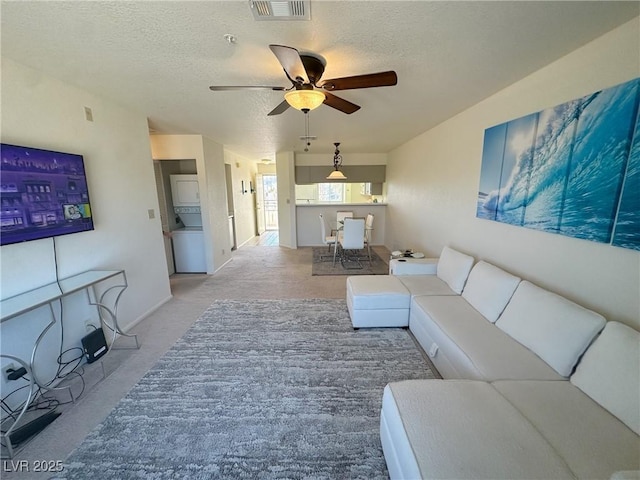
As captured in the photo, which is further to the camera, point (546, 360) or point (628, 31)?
point (546, 360)

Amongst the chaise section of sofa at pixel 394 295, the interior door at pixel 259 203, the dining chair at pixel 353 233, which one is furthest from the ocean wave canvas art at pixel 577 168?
the interior door at pixel 259 203

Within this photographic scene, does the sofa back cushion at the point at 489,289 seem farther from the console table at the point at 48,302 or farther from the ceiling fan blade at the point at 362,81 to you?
the console table at the point at 48,302

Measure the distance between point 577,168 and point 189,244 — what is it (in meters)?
5.13

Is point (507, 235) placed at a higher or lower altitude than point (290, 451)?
higher

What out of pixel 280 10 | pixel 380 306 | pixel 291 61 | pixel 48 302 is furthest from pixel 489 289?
pixel 48 302

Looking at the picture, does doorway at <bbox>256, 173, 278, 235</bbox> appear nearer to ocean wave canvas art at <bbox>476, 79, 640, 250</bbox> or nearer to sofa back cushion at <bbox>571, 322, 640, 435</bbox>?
ocean wave canvas art at <bbox>476, 79, 640, 250</bbox>

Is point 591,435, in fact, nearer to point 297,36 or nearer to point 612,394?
point 612,394

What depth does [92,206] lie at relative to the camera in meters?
2.34

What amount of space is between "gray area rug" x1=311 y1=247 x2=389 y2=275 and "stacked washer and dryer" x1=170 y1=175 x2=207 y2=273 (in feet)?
7.19

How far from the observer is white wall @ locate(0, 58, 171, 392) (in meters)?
1.75

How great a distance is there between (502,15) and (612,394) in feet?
6.56

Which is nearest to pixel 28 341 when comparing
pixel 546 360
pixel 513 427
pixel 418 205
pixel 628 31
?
pixel 513 427

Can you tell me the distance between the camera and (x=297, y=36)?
4.99 feet

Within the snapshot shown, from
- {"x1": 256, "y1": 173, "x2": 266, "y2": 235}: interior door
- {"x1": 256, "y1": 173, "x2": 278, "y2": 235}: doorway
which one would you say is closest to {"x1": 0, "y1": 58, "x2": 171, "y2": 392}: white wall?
{"x1": 256, "y1": 173, "x2": 266, "y2": 235}: interior door
